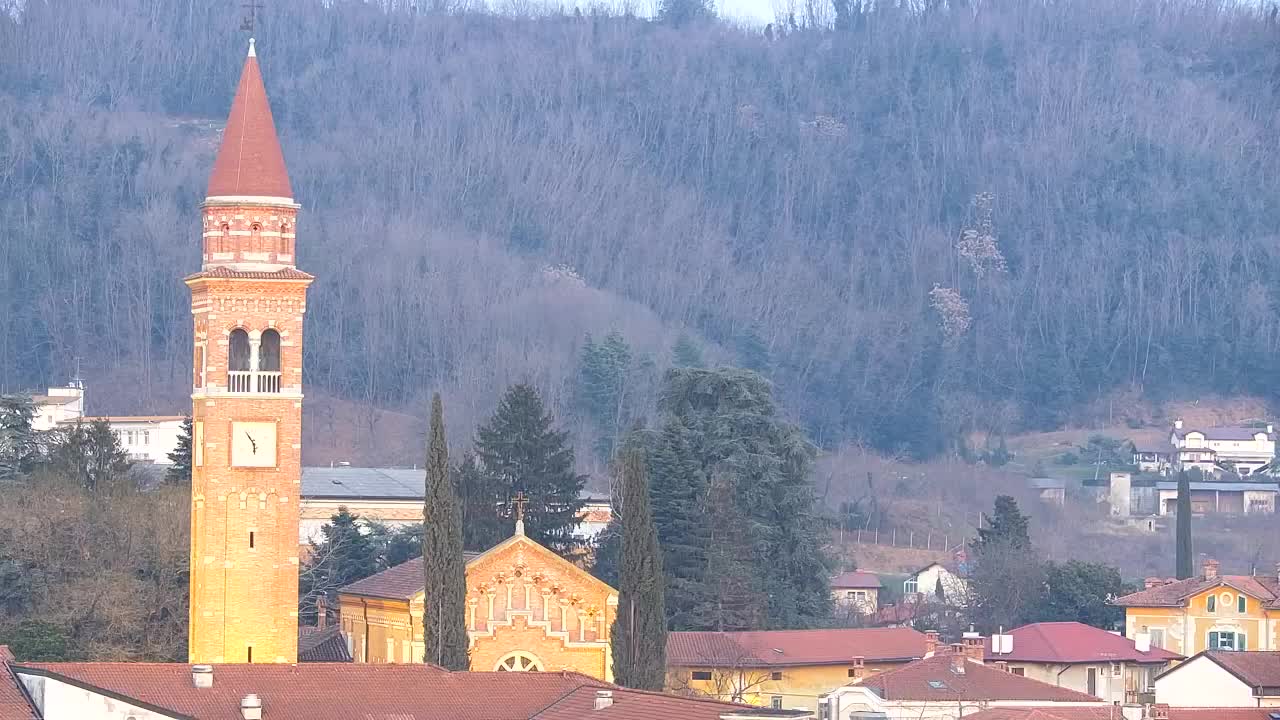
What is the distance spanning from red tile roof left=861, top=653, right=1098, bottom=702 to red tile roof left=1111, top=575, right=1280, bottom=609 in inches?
626

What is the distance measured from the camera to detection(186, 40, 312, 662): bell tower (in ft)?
201

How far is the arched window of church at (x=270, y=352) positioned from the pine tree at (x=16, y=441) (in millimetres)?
18860

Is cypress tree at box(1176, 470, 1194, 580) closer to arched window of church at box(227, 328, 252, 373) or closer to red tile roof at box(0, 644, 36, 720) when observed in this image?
arched window of church at box(227, 328, 252, 373)

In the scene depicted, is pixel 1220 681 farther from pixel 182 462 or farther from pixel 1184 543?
pixel 1184 543

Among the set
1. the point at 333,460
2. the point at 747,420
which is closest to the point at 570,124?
the point at 333,460

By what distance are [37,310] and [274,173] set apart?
9825 centimetres

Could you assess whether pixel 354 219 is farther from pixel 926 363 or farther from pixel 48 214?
pixel 926 363

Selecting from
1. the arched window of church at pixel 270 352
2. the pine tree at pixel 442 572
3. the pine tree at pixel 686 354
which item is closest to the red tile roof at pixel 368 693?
the pine tree at pixel 442 572

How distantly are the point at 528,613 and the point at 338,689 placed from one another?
1408 centimetres

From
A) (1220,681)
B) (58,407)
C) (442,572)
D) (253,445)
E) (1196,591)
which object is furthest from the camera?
(58,407)

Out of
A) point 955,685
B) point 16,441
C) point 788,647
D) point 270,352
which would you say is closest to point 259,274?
point 270,352

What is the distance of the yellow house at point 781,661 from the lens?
71312mm

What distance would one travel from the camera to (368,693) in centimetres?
5131

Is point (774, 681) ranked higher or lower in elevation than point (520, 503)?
lower
